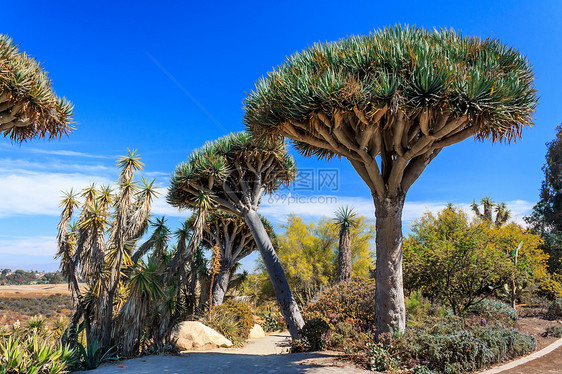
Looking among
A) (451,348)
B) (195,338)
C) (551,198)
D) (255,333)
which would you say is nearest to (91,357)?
(195,338)

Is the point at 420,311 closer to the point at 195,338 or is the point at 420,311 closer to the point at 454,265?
the point at 454,265

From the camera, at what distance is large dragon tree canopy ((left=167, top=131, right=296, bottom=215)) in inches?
480

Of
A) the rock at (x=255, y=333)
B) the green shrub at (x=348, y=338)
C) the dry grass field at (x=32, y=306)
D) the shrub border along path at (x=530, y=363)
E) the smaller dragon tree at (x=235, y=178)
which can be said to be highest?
the smaller dragon tree at (x=235, y=178)

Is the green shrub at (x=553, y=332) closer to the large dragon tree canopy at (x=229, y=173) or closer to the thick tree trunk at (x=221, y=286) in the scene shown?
the large dragon tree canopy at (x=229, y=173)

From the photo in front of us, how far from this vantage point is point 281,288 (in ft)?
35.8

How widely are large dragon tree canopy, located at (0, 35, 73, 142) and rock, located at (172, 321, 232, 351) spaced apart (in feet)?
22.4

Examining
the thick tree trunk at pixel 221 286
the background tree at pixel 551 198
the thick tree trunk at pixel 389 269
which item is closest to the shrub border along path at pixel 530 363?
the thick tree trunk at pixel 389 269

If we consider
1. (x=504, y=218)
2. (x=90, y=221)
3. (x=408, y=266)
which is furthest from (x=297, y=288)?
(x=504, y=218)

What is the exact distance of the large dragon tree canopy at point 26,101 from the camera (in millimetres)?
7648

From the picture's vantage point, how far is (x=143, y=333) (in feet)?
31.8

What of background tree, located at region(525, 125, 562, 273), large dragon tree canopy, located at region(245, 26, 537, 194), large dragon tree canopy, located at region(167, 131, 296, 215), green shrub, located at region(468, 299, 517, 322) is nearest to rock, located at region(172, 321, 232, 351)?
large dragon tree canopy, located at region(167, 131, 296, 215)

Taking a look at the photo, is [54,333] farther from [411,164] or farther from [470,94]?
[470,94]

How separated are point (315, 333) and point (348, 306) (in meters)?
1.75

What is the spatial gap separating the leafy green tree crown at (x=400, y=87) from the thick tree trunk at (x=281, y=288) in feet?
14.4
